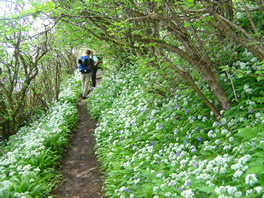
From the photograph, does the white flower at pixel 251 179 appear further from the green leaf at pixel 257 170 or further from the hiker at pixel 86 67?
the hiker at pixel 86 67

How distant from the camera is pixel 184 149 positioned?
175 inches

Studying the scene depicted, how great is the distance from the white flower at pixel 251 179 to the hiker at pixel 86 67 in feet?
37.6

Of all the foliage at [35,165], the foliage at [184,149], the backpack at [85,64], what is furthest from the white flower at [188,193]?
the backpack at [85,64]

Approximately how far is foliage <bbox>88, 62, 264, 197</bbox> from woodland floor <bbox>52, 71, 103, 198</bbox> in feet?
1.18

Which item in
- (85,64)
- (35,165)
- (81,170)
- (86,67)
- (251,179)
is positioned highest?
(85,64)

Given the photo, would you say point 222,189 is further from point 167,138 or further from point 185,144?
point 167,138

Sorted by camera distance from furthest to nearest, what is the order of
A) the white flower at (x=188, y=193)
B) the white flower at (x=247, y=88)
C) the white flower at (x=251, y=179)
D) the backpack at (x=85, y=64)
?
the backpack at (x=85, y=64) → the white flower at (x=247, y=88) → the white flower at (x=188, y=193) → the white flower at (x=251, y=179)

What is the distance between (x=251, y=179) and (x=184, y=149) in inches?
80.1

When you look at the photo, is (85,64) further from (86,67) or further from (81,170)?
(81,170)

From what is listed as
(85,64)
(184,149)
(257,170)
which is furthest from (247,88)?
(85,64)

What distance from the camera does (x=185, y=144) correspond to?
4.51 metres

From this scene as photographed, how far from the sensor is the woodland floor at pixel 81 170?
5399mm

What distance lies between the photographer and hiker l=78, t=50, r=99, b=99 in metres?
12.9

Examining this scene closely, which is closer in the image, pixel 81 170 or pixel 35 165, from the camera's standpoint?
pixel 35 165
